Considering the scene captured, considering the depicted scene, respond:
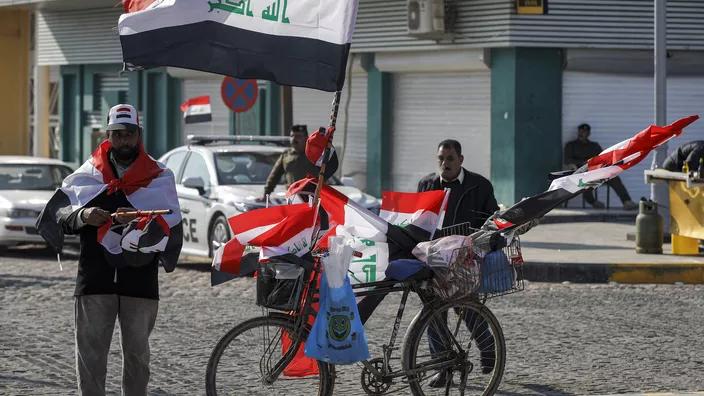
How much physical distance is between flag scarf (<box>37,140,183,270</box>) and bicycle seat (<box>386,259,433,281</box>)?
48.4 inches

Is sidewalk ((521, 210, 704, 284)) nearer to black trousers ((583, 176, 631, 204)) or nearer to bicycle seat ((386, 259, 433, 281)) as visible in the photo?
black trousers ((583, 176, 631, 204))

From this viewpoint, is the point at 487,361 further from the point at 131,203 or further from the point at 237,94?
the point at 237,94

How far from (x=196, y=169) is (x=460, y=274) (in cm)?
1011

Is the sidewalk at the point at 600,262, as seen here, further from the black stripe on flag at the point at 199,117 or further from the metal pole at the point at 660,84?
the black stripe on flag at the point at 199,117

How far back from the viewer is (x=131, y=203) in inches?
277

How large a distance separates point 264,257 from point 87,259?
2.95ft

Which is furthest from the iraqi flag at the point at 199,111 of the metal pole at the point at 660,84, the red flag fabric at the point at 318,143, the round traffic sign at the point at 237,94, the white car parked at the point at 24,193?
the red flag fabric at the point at 318,143

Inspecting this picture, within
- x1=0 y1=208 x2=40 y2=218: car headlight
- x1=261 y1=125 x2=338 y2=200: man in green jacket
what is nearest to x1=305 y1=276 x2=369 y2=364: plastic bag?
x1=261 y1=125 x2=338 y2=200: man in green jacket

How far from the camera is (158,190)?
23.2ft

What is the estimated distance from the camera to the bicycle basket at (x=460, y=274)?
7.68m

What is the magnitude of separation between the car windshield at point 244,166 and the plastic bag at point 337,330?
9.74 metres

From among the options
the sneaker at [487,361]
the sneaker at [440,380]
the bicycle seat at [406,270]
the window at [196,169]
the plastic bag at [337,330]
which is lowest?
the sneaker at [440,380]

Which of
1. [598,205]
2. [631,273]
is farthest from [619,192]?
[631,273]

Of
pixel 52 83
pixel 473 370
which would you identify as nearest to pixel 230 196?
pixel 473 370
